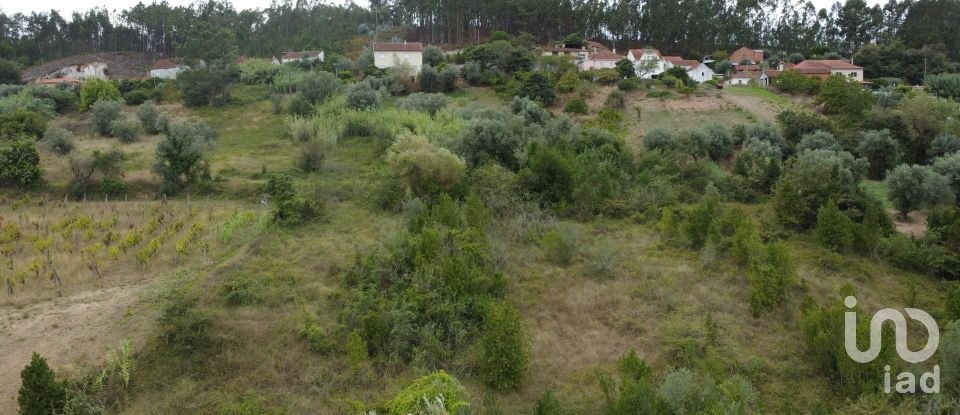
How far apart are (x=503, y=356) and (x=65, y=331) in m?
7.06

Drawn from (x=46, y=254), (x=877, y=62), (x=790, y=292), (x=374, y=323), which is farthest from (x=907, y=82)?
(x=46, y=254)

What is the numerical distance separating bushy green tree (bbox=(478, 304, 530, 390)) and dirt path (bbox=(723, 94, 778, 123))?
84.1 feet

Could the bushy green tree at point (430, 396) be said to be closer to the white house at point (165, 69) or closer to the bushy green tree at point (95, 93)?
the bushy green tree at point (95, 93)

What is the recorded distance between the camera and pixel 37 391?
8.06 m

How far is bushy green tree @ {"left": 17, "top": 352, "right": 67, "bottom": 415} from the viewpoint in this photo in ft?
26.3

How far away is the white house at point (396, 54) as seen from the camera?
42066 millimetres

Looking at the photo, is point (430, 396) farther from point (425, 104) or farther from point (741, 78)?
point (741, 78)

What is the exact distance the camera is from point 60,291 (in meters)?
11.7

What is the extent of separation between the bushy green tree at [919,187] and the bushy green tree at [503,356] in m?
14.4

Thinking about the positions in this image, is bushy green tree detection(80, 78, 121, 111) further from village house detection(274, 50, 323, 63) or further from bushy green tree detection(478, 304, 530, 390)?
bushy green tree detection(478, 304, 530, 390)

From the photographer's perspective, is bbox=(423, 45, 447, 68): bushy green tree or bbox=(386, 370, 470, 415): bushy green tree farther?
bbox=(423, 45, 447, 68): bushy green tree

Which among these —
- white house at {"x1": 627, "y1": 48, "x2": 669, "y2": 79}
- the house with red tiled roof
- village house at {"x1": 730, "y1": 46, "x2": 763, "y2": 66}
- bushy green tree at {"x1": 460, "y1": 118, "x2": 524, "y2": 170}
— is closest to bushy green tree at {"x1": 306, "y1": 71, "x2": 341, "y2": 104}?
bushy green tree at {"x1": 460, "y1": 118, "x2": 524, "y2": 170}

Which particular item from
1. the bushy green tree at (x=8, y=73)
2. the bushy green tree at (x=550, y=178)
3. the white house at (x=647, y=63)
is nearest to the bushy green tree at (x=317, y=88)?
the bushy green tree at (x=550, y=178)

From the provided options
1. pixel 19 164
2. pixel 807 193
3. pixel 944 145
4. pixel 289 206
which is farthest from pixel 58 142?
pixel 944 145
